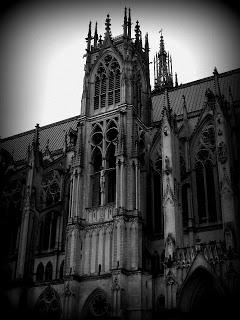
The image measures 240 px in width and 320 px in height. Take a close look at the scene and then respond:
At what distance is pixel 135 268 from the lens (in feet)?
97.7

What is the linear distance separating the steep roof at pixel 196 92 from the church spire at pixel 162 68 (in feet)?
68.8

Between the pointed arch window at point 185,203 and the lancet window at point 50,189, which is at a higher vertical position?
the lancet window at point 50,189

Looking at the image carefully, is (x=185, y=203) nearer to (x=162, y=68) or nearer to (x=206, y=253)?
(x=206, y=253)

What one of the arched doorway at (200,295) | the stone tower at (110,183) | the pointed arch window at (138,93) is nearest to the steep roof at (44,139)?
the stone tower at (110,183)

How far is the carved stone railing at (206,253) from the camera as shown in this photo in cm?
2631

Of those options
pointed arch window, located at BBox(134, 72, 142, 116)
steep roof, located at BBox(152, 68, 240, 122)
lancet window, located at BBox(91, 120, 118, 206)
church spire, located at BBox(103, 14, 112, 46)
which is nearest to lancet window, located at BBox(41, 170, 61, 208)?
lancet window, located at BBox(91, 120, 118, 206)

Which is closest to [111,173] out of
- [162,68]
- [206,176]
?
[206,176]

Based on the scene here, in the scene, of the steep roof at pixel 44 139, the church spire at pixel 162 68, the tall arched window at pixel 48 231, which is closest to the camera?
the tall arched window at pixel 48 231

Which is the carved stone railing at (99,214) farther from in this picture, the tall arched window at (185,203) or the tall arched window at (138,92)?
the tall arched window at (138,92)

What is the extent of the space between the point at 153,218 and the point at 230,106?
1115 centimetres

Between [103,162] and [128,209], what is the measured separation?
16.4ft

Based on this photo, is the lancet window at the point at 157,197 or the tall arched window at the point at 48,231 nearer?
the lancet window at the point at 157,197

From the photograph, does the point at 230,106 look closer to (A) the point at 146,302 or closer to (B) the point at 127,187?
(B) the point at 127,187

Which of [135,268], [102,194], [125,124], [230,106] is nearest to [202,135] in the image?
[230,106]
